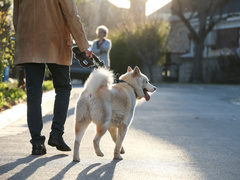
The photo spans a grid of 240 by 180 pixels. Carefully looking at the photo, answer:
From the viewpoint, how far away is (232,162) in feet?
17.9

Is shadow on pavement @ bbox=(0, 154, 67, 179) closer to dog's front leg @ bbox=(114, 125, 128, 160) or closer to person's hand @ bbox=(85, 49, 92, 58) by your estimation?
dog's front leg @ bbox=(114, 125, 128, 160)

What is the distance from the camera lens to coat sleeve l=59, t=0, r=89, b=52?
213 inches

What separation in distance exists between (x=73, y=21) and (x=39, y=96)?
2.87 feet

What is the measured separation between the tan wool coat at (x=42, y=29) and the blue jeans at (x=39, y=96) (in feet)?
0.43

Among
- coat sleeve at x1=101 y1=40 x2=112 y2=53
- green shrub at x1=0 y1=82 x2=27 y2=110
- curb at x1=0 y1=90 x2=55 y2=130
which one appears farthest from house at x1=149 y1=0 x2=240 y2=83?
curb at x1=0 y1=90 x2=55 y2=130

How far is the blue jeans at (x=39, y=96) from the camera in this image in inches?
212

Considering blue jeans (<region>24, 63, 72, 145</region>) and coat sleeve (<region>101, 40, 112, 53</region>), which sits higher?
coat sleeve (<region>101, 40, 112, 53</region>)

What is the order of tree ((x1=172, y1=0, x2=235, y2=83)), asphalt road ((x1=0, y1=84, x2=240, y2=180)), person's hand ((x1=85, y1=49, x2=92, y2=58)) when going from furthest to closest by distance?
tree ((x1=172, y1=0, x2=235, y2=83)) → person's hand ((x1=85, y1=49, x2=92, y2=58)) → asphalt road ((x1=0, y1=84, x2=240, y2=180))

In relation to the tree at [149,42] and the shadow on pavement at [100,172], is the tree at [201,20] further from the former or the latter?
the shadow on pavement at [100,172]

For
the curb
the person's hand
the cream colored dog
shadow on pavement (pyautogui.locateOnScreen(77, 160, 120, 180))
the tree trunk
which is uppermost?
the person's hand

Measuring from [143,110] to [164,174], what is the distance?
7.05m

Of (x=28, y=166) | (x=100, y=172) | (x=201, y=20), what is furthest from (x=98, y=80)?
(x=201, y=20)

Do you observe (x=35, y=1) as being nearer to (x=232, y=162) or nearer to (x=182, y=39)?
(x=232, y=162)

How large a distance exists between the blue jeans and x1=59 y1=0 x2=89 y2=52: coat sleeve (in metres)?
0.35
